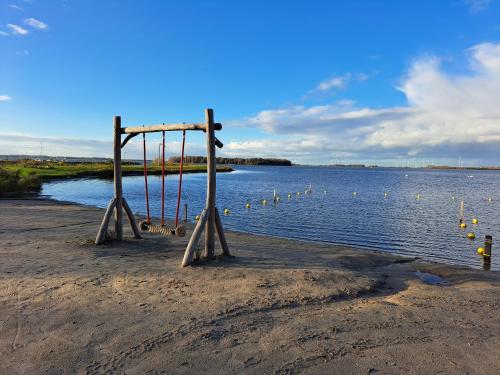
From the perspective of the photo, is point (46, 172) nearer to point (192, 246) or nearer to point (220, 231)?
point (220, 231)

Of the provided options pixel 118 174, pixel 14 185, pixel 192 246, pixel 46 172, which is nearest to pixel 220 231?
pixel 192 246

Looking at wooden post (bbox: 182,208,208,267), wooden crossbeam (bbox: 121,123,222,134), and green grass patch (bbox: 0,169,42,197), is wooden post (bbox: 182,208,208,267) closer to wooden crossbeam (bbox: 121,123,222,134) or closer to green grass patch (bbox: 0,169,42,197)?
wooden crossbeam (bbox: 121,123,222,134)

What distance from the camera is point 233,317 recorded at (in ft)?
20.6

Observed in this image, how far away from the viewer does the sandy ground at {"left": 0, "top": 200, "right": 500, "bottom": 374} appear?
16.0ft

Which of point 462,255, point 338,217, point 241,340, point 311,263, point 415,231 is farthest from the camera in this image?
point 338,217

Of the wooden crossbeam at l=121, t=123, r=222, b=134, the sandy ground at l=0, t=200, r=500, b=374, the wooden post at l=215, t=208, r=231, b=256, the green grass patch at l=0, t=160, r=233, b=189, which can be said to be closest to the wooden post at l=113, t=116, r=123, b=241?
the wooden crossbeam at l=121, t=123, r=222, b=134

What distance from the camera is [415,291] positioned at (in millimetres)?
8367

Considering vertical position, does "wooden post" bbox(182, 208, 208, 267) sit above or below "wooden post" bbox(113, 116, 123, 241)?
below

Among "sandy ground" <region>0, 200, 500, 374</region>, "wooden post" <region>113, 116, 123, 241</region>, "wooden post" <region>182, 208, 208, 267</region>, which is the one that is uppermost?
"wooden post" <region>113, 116, 123, 241</region>

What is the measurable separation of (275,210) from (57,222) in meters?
18.8

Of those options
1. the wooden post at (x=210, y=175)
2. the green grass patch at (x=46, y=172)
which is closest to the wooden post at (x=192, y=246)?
the wooden post at (x=210, y=175)

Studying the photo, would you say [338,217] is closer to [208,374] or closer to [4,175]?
[208,374]

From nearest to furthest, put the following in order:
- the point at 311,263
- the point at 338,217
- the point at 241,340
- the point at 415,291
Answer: the point at 241,340 → the point at 415,291 → the point at 311,263 → the point at 338,217

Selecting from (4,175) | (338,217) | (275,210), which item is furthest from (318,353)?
(4,175)
